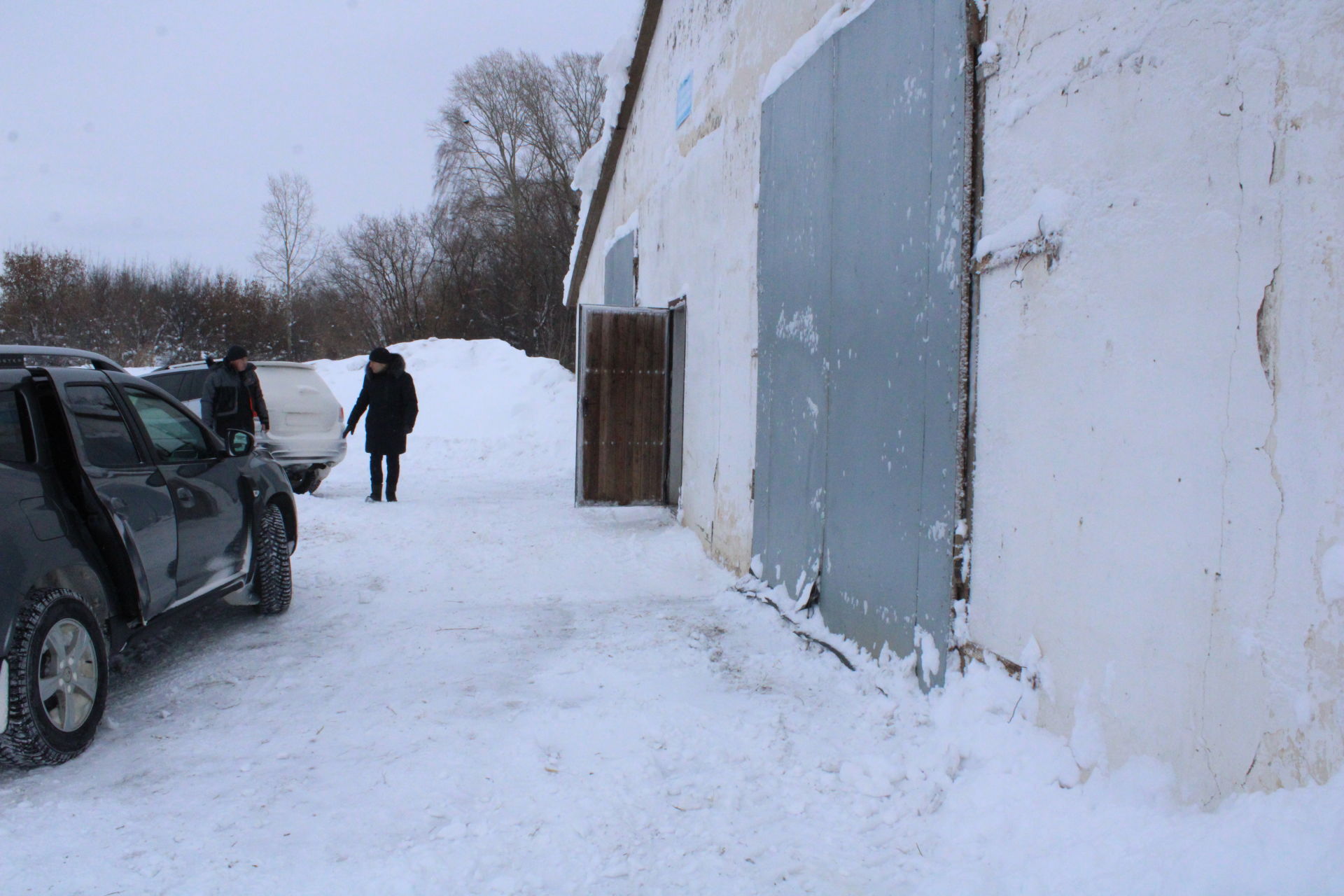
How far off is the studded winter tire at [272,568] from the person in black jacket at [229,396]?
388 cm

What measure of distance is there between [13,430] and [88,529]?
1.53 feet

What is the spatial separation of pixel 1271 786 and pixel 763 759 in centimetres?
169

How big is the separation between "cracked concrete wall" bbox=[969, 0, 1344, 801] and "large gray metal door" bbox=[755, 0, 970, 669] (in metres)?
0.27

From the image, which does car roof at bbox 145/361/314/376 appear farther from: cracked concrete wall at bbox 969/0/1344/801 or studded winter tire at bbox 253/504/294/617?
cracked concrete wall at bbox 969/0/1344/801

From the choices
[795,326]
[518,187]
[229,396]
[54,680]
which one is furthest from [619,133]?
[518,187]

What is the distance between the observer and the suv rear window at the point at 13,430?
3.33 meters

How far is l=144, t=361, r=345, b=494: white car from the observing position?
396 inches

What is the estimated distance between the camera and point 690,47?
7914 mm

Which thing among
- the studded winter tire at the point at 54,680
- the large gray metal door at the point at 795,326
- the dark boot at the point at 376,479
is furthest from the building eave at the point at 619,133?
the studded winter tire at the point at 54,680

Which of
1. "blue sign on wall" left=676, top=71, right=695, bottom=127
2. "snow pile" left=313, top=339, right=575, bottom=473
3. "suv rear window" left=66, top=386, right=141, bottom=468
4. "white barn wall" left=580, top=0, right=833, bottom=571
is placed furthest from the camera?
"snow pile" left=313, top=339, right=575, bottom=473

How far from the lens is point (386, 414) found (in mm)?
9547

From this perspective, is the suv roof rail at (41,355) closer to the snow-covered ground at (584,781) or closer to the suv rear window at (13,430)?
the suv rear window at (13,430)

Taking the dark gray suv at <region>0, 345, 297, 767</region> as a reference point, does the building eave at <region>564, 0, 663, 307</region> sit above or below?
above

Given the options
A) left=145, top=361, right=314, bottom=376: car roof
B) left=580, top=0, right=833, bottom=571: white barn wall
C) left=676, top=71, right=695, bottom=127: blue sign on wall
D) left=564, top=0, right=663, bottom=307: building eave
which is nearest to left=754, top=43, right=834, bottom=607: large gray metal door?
left=580, top=0, right=833, bottom=571: white barn wall
